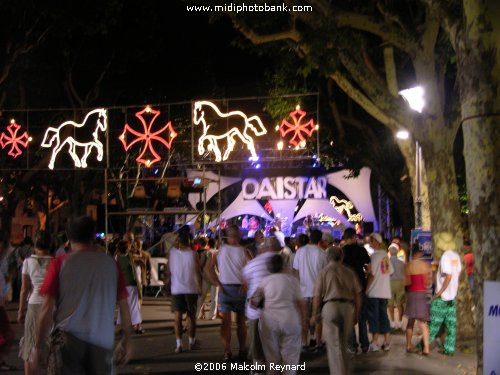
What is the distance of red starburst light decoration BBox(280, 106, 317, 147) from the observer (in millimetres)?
18250

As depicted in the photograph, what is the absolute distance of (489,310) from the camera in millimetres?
5488

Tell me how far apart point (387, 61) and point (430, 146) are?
4.07 metres

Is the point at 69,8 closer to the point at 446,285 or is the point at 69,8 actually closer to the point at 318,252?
the point at 318,252

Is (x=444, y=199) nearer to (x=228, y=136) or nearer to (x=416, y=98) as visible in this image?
(x=416, y=98)

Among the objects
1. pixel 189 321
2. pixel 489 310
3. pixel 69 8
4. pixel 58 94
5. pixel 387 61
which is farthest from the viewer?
pixel 58 94

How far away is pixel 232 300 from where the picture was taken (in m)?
11.5

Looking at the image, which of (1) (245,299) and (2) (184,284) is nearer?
(1) (245,299)

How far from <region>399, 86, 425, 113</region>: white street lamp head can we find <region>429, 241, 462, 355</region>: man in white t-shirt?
351 cm

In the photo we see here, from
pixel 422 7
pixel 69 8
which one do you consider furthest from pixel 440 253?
pixel 69 8

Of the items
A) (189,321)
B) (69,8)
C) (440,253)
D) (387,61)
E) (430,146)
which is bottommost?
(189,321)

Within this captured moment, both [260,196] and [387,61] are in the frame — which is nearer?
[387,61]

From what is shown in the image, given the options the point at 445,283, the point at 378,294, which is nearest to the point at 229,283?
the point at 378,294

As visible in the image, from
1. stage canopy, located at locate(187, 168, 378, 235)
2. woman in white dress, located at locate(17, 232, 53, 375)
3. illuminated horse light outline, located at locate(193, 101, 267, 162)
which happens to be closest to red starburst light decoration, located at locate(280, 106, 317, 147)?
illuminated horse light outline, located at locate(193, 101, 267, 162)

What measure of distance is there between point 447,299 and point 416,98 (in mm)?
4499
